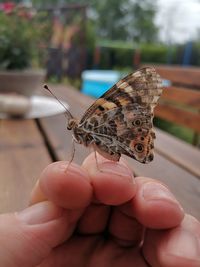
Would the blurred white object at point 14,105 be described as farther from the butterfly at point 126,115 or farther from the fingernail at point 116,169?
the fingernail at point 116,169

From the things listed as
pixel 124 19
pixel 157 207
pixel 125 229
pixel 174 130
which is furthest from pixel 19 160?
pixel 124 19

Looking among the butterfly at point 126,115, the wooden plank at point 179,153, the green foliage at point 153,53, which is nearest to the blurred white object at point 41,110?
the wooden plank at point 179,153

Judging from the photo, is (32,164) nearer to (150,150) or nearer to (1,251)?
(150,150)

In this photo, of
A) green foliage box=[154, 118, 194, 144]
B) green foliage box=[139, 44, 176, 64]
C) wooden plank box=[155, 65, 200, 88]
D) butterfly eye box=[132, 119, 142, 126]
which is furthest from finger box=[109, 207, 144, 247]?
green foliage box=[139, 44, 176, 64]

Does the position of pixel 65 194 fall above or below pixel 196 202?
above

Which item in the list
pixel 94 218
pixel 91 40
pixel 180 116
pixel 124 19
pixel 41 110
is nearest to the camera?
pixel 94 218

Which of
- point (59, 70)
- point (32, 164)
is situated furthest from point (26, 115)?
point (59, 70)

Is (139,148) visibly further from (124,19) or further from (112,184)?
(124,19)
